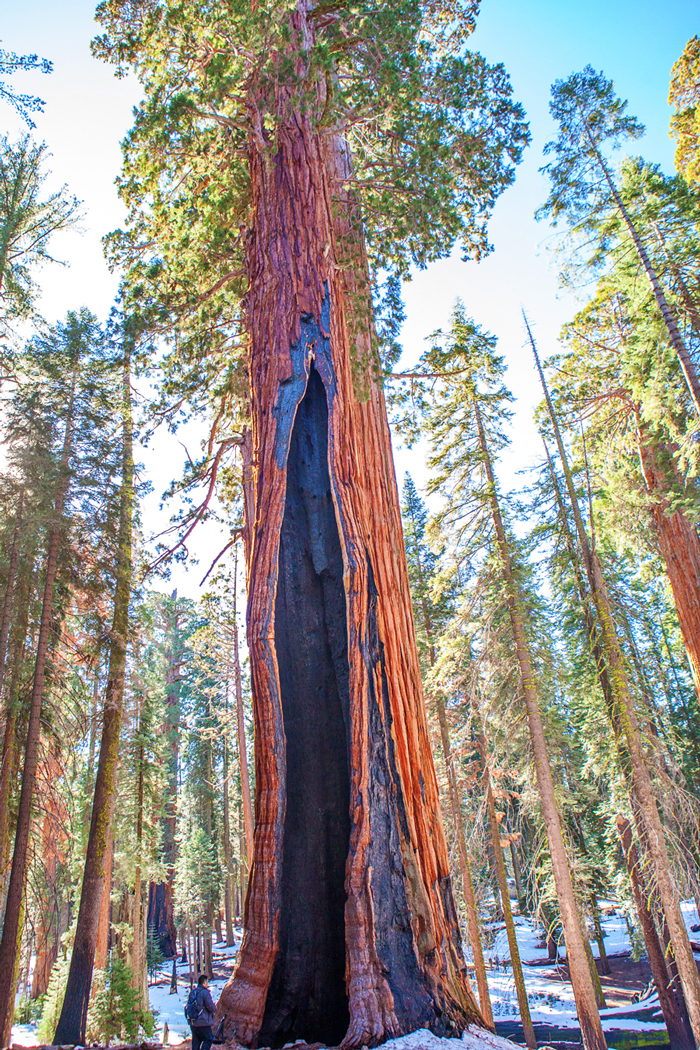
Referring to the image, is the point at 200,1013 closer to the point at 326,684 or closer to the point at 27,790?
the point at 326,684

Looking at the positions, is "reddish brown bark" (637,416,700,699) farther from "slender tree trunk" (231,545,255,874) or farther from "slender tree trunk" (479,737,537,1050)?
"slender tree trunk" (231,545,255,874)

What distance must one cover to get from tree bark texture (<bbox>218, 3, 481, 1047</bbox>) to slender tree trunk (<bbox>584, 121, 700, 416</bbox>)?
6032 millimetres

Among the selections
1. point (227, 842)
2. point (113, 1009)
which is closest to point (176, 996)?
point (227, 842)

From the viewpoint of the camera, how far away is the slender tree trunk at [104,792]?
9953 millimetres

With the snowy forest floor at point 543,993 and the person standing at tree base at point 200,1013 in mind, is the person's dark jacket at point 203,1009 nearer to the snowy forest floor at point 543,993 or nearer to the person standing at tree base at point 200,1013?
the person standing at tree base at point 200,1013

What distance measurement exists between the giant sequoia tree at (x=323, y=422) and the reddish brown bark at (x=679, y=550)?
276 inches

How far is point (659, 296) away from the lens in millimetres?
9727

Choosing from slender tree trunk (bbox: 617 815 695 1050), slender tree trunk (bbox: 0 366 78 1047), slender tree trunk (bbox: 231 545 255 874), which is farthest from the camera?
slender tree trunk (bbox: 231 545 255 874)

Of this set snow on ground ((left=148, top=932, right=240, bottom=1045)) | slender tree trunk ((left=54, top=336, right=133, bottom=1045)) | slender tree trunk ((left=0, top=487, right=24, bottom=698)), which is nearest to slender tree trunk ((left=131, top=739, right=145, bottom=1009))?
snow on ground ((left=148, top=932, right=240, bottom=1045))

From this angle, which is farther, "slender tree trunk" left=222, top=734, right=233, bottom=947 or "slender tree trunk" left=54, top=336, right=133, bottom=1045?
"slender tree trunk" left=222, top=734, right=233, bottom=947

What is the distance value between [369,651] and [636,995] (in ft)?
78.6

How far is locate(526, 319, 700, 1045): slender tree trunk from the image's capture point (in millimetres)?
10125

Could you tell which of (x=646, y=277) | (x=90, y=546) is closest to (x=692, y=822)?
(x=646, y=277)

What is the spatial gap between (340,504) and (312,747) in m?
1.71
